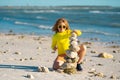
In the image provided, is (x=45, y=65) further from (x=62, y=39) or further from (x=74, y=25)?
(x=74, y=25)

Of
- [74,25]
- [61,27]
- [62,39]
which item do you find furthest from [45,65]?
[74,25]

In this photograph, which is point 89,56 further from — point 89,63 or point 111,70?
point 111,70

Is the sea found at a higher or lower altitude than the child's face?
lower

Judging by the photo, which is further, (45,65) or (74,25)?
(74,25)

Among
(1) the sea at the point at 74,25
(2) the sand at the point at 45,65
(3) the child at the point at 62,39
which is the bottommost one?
(1) the sea at the point at 74,25

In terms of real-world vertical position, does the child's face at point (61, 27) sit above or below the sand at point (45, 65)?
above

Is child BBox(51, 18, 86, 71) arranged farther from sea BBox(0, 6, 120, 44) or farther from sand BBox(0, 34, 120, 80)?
sea BBox(0, 6, 120, 44)

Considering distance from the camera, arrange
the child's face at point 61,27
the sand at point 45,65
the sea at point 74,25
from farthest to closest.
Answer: the sea at point 74,25 → the child's face at point 61,27 → the sand at point 45,65

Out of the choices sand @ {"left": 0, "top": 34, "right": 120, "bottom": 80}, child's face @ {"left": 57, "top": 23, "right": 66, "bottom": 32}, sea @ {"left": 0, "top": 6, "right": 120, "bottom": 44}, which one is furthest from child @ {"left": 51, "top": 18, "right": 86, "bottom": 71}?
sea @ {"left": 0, "top": 6, "right": 120, "bottom": 44}

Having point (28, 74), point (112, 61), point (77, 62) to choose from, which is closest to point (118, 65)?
point (112, 61)

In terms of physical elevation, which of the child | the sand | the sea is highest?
the child

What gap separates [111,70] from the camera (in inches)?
392

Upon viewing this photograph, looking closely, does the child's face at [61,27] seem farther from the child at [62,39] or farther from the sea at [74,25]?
the sea at [74,25]

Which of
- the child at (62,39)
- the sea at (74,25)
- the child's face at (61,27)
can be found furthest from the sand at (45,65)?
the sea at (74,25)
